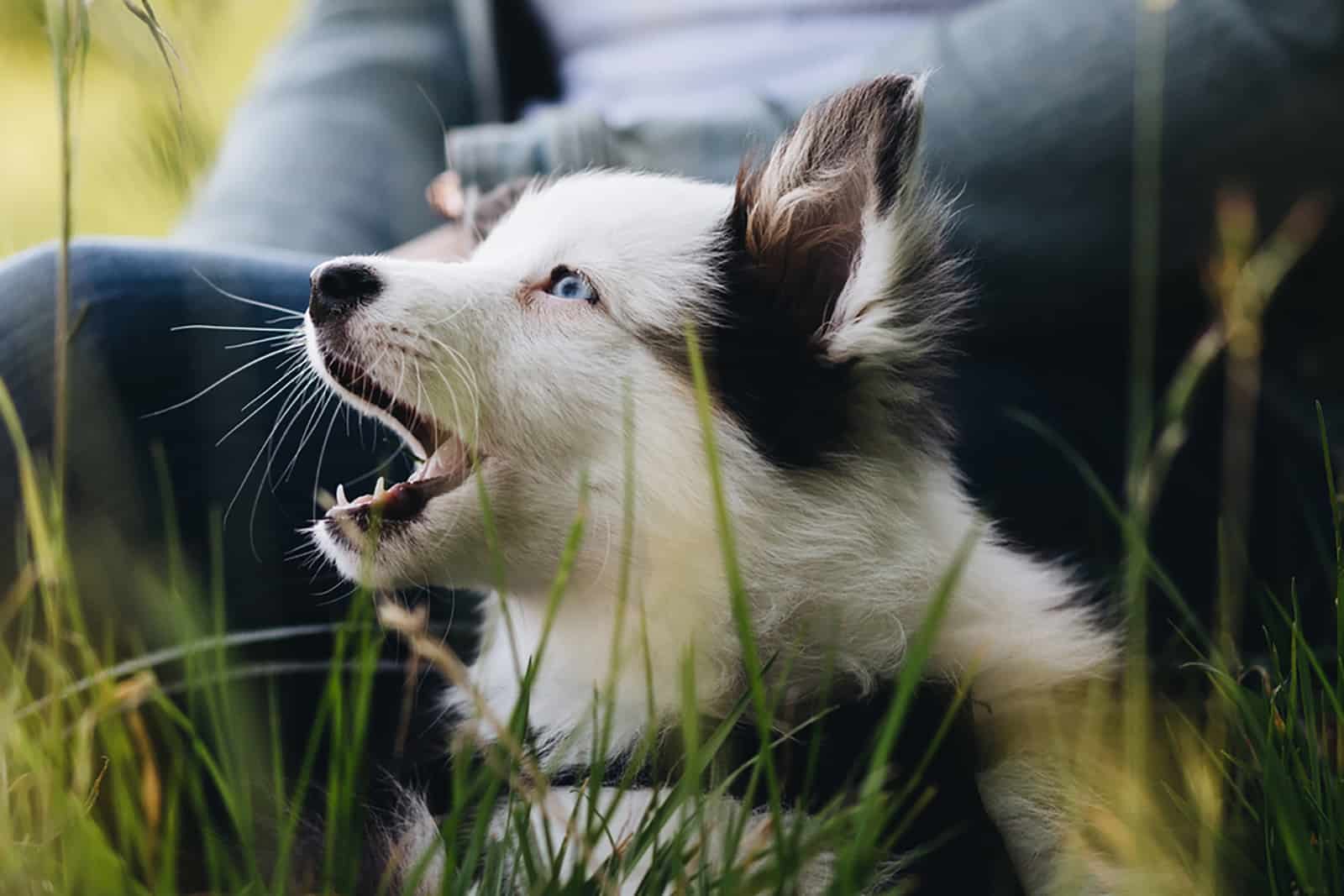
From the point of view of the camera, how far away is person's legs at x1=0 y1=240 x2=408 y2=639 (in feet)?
4.07

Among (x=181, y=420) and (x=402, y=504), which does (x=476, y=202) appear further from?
(x=402, y=504)

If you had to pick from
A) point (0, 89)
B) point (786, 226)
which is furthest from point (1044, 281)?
point (0, 89)

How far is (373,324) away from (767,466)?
44 cm

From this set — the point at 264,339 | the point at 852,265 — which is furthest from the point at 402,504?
the point at 852,265

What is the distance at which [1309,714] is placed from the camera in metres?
0.99

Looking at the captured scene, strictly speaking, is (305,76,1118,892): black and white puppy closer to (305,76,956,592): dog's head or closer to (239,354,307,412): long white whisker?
(305,76,956,592): dog's head

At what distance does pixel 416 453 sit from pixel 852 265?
1.69ft

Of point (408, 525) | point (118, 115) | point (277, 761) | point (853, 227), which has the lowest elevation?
point (277, 761)

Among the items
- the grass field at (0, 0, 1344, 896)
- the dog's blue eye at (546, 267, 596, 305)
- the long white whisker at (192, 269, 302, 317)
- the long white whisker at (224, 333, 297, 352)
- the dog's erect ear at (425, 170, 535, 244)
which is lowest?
the grass field at (0, 0, 1344, 896)

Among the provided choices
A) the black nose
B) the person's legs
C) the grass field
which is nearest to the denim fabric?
the person's legs

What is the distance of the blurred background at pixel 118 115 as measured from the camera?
872 millimetres

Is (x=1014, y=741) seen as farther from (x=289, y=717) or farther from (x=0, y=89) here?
(x=0, y=89)

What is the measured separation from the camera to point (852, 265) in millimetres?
1160

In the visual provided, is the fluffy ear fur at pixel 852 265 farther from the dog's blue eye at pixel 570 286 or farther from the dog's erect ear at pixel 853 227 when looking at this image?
the dog's blue eye at pixel 570 286
